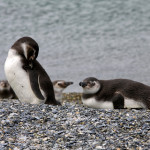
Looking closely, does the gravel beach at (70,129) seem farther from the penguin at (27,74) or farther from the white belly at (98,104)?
the white belly at (98,104)

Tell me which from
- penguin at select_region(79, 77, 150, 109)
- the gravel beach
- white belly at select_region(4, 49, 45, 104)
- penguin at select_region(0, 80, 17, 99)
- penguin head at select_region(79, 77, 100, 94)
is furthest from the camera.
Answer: penguin at select_region(0, 80, 17, 99)

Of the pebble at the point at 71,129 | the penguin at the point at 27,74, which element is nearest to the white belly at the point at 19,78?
the penguin at the point at 27,74

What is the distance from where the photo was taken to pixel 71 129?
5.41 meters

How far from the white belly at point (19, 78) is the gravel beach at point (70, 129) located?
0.78 metres

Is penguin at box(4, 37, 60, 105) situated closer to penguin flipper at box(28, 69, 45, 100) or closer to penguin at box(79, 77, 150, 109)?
penguin flipper at box(28, 69, 45, 100)

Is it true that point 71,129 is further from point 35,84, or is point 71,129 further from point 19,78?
point 19,78

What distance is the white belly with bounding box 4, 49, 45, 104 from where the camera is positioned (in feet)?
23.5

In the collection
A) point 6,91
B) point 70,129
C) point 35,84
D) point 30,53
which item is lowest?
point 6,91

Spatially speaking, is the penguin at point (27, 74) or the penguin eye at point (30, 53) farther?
the penguin eye at point (30, 53)

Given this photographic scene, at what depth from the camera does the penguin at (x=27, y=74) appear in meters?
7.20

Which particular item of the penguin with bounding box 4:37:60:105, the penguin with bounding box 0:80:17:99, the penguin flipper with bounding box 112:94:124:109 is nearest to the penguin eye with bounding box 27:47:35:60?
the penguin with bounding box 4:37:60:105

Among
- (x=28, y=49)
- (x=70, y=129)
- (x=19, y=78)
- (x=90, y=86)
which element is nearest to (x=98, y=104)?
(x=90, y=86)

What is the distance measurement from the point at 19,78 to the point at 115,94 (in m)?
2.01

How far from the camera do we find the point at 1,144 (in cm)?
499
